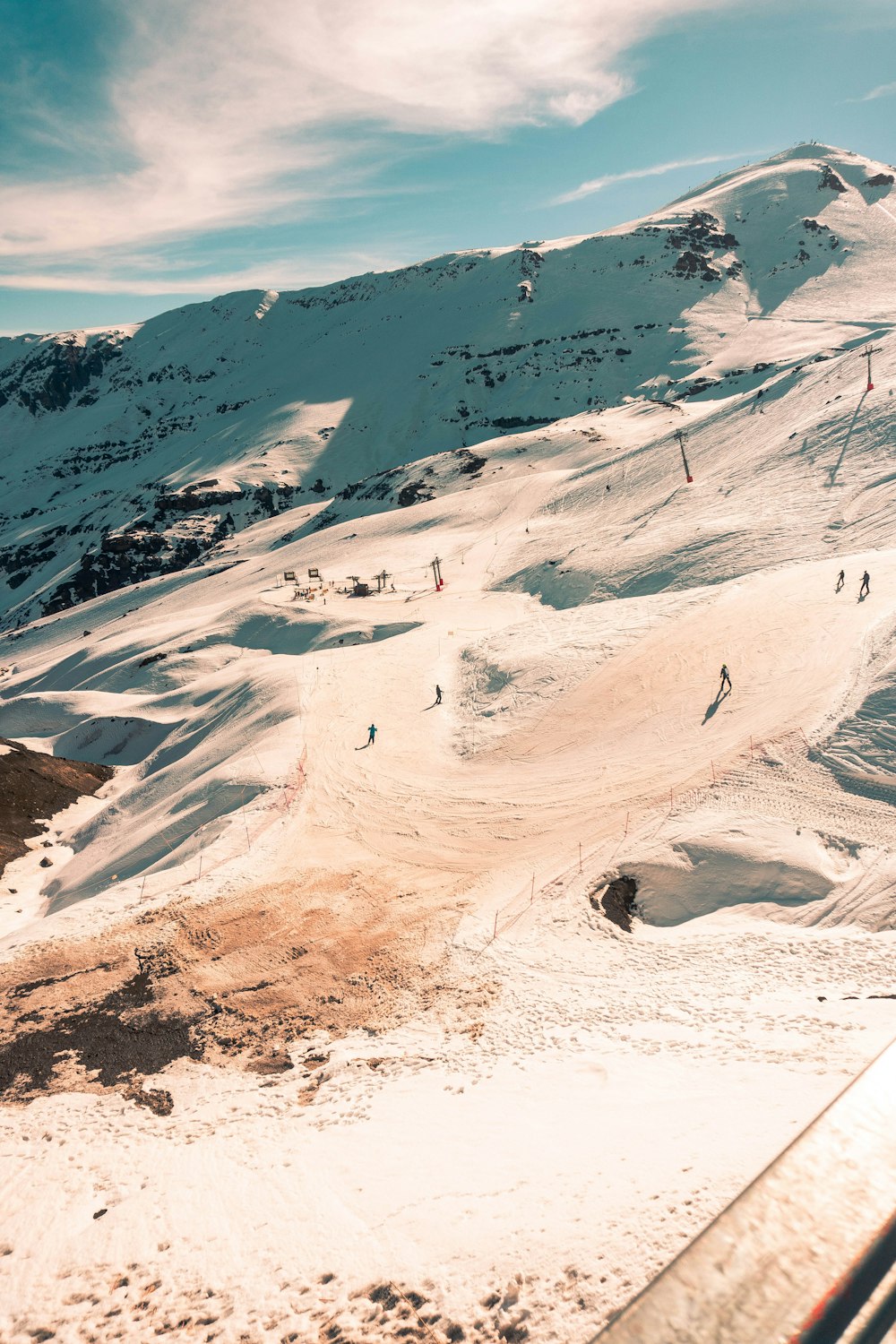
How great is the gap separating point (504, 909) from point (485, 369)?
157162 mm

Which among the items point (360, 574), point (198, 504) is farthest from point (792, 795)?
point (198, 504)

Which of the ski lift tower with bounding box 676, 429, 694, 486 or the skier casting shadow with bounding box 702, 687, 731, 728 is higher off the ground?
the ski lift tower with bounding box 676, 429, 694, 486

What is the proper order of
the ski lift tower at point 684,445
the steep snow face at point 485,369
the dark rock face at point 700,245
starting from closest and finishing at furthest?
the ski lift tower at point 684,445, the steep snow face at point 485,369, the dark rock face at point 700,245

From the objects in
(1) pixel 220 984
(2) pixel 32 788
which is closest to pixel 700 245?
(2) pixel 32 788

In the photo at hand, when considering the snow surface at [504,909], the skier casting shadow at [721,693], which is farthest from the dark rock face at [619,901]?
the skier casting shadow at [721,693]

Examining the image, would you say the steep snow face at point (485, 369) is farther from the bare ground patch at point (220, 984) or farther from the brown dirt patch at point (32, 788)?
the bare ground patch at point (220, 984)

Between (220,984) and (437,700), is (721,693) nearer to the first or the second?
(437,700)

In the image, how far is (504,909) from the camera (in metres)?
19.2

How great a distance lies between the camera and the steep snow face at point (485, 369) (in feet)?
419

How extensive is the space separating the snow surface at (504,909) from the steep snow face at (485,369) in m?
59.3

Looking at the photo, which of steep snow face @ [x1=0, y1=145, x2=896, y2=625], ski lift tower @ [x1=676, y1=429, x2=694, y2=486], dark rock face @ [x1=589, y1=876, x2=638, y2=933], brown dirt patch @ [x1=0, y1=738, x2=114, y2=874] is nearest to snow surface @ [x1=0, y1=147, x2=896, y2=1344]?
dark rock face @ [x1=589, y1=876, x2=638, y2=933]

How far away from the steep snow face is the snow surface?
2334 inches

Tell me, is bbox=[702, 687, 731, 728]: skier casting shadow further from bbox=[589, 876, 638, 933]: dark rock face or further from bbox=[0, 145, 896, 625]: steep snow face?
bbox=[0, 145, 896, 625]: steep snow face

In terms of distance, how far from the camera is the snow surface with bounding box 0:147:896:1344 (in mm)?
9445
